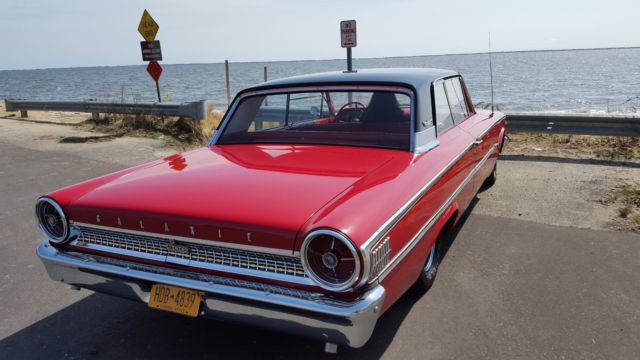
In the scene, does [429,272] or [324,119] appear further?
[324,119]

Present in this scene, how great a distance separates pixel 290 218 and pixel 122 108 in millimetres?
10467

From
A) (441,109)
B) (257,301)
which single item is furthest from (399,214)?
(441,109)

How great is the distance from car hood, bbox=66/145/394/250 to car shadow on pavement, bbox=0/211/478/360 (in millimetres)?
763

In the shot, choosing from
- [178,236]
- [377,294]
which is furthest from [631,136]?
[178,236]

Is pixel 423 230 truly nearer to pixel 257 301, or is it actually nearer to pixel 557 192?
pixel 257 301

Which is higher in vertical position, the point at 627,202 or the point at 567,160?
the point at 567,160

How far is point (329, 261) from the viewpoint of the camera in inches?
85.8

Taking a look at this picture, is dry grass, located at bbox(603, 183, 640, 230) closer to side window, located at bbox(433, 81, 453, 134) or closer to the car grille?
side window, located at bbox(433, 81, 453, 134)

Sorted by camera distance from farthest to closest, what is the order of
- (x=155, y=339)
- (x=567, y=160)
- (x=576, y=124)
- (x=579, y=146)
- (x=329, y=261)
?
(x=579, y=146) < (x=576, y=124) < (x=567, y=160) < (x=155, y=339) < (x=329, y=261)

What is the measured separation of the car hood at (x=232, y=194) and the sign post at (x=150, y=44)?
9.07 m

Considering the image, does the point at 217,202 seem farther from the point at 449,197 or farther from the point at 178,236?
the point at 449,197

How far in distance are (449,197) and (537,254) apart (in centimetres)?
120

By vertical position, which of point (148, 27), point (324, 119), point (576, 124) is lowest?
point (576, 124)

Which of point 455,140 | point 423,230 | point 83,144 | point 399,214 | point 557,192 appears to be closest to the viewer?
point 399,214
